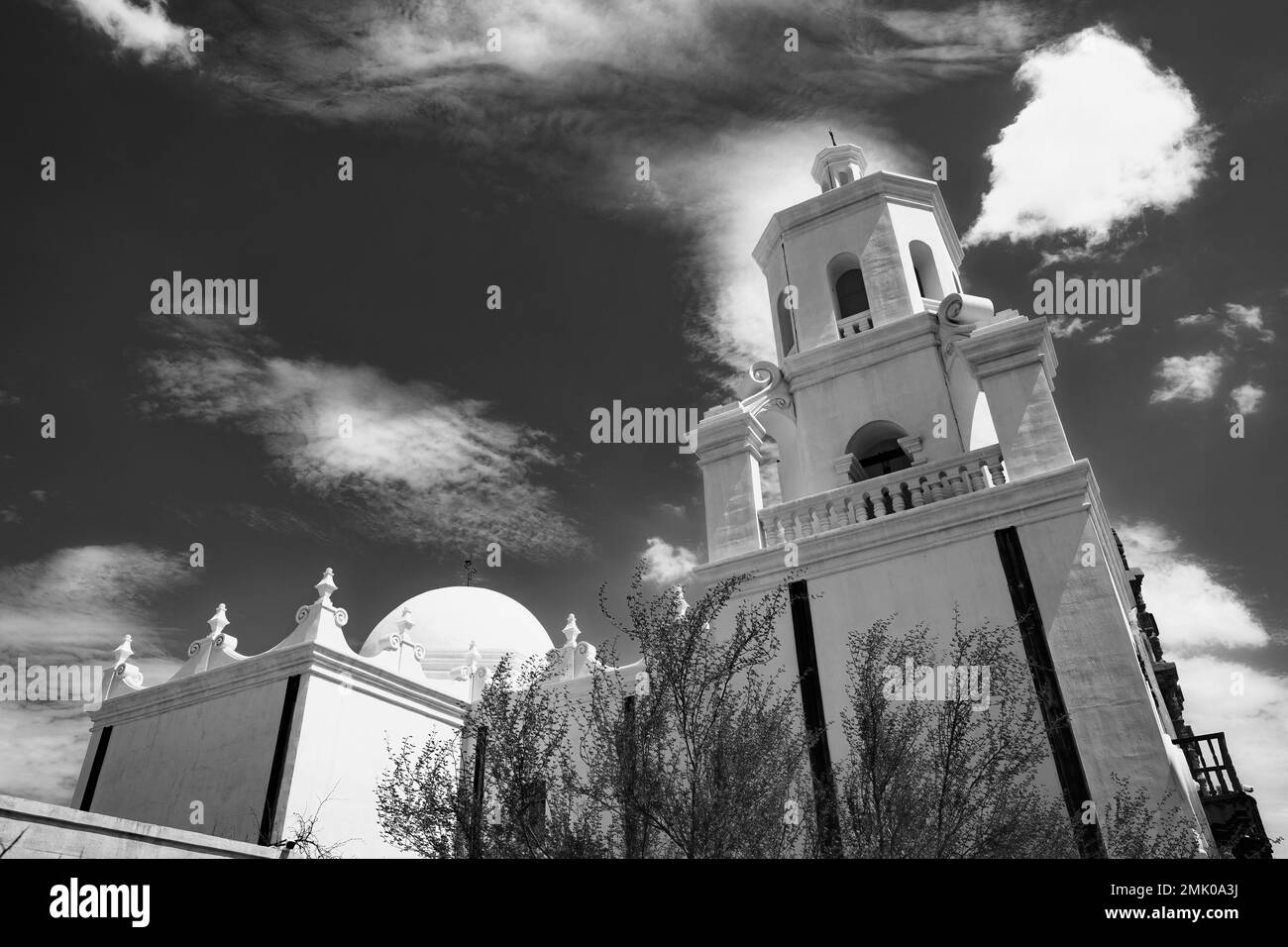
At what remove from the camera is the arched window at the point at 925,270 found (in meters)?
18.3

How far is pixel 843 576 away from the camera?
42.9 feet

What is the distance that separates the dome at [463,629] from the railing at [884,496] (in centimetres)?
1187

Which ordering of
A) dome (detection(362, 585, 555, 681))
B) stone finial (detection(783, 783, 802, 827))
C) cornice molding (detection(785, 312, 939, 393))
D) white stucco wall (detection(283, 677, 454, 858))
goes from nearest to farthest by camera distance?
stone finial (detection(783, 783, 802, 827)) → white stucco wall (detection(283, 677, 454, 858)) → cornice molding (detection(785, 312, 939, 393)) → dome (detection(362, 585, 555, 681))

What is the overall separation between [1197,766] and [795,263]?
13.9m

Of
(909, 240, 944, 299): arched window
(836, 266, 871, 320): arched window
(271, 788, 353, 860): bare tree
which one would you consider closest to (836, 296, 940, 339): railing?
(909, 240, 944, 299): arched window

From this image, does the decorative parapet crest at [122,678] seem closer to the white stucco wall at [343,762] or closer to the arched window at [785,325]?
the white stucco wall at [343,762]

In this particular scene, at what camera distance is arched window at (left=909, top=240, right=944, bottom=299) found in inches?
719

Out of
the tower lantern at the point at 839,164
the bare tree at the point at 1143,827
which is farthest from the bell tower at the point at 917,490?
the tower lantern at the point at 839,164

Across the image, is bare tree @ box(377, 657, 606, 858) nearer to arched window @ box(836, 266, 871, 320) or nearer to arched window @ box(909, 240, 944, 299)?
arched window @ box(836, 266, 871, 320)

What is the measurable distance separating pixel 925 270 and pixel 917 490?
24.1ft

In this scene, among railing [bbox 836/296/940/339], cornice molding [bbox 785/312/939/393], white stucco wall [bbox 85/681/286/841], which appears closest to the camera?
white stucco wall [bbox 85/681/286/841]

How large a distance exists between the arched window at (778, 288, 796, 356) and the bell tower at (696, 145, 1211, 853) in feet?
0.24

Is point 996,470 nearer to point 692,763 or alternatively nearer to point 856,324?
point 856,324
